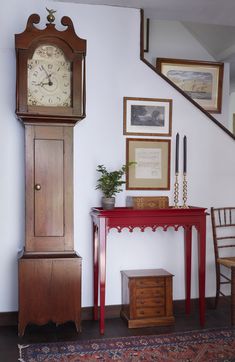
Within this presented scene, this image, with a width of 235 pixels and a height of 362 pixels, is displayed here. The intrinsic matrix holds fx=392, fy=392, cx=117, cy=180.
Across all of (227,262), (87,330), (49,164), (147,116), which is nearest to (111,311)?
(87,330)

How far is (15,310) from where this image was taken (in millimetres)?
2992

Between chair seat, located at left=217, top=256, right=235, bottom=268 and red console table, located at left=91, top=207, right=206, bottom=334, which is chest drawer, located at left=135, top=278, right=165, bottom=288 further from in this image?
chair seat, located at left=217, top=256, right=235, bottom=268

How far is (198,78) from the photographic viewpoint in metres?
4.08

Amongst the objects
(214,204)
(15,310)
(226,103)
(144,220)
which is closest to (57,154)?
(144,220)

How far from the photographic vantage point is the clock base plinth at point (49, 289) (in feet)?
8.84

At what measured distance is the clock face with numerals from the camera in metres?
2.79

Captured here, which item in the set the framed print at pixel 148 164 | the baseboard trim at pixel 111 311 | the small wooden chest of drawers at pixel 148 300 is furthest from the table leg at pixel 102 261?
the framed print at pixel 148 164

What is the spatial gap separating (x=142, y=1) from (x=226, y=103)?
166 cm

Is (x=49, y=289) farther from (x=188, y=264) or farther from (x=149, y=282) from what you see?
(x=188, y=264)

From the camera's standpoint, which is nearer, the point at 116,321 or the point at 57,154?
the point at 57,154

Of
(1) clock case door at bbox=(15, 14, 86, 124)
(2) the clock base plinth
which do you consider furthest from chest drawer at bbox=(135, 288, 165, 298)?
(1) clock case door at bbox=(15, 14, 86, 124)

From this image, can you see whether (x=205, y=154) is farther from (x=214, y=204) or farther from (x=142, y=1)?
(x=142, y=1)

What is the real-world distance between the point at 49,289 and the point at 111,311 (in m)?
0.67

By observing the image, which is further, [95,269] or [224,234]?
[224,234]
